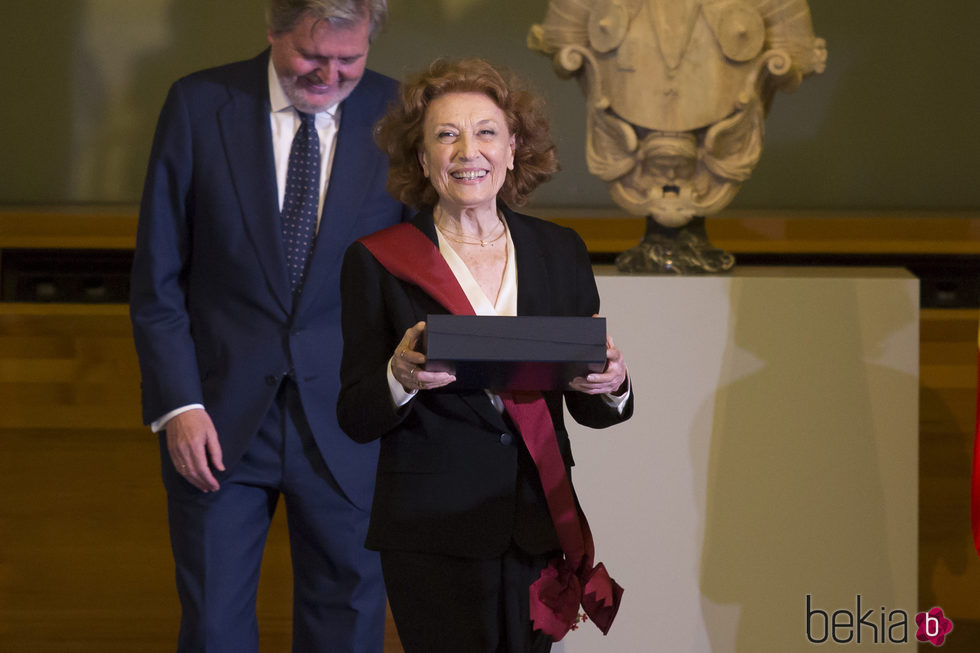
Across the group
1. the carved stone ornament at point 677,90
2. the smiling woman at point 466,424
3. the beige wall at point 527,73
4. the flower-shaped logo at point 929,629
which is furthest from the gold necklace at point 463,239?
the beige wall at point 527,73

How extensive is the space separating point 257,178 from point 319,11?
32 cm

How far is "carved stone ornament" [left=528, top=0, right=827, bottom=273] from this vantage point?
2852mm

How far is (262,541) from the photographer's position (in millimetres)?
2420

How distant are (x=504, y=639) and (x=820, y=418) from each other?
1167mm

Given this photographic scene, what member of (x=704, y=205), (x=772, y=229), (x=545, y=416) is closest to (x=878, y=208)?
(x=772, y=229)

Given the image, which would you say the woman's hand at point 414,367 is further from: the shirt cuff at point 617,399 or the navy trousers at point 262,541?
the navy trousers at point 262,541

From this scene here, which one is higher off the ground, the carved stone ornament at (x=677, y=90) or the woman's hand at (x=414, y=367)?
the carved stone ornament at (x=677, y=90)

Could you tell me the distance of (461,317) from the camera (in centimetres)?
166

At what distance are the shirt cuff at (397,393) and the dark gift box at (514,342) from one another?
0.11m

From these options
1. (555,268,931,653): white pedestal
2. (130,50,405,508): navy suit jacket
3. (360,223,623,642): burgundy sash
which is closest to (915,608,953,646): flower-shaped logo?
(555,268,931,653): white pedestal

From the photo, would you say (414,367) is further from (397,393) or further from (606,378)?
(606,378)

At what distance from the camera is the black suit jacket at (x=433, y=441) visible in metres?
1.83

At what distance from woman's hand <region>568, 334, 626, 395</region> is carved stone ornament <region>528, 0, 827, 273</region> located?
1227 mm

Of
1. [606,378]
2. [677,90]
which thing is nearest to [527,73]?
[677,90]
